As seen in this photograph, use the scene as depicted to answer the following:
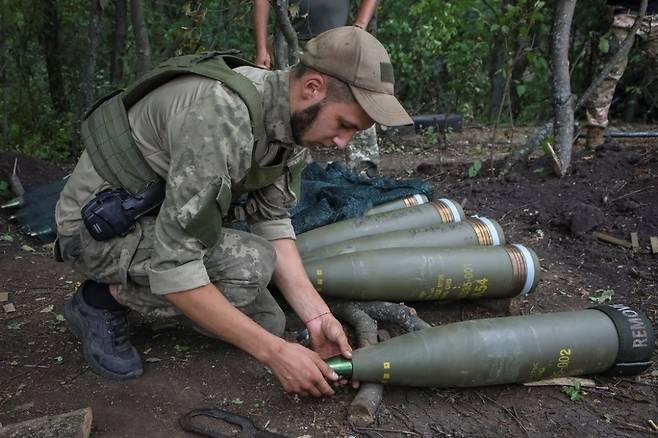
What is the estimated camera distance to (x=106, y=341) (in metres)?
2.52

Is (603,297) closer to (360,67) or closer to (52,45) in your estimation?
(360,67)

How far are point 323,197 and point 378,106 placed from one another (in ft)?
6.65

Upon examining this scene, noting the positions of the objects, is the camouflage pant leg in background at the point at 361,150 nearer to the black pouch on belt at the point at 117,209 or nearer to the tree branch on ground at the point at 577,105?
the tree branch on ground at the point at 577,105

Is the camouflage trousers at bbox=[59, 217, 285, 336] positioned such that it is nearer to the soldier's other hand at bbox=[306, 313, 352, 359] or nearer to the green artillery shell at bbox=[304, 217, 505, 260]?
the soldier's other hand at bbox=[306, 313, 352, 359]

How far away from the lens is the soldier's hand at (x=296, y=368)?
202cm

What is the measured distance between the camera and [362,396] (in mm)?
2299

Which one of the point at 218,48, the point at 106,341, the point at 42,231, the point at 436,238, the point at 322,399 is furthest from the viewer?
the point at 218,48

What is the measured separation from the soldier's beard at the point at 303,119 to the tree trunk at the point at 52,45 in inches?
262

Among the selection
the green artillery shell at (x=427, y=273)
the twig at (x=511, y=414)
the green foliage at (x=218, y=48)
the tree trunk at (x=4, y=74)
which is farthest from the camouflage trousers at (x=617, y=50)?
the tree trunk at (x=4, y=74)

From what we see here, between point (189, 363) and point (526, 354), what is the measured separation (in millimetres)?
1397

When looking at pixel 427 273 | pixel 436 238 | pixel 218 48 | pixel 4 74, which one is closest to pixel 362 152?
pixel 436 238

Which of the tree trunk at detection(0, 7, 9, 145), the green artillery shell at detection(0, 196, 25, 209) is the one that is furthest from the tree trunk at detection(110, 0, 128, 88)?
the green artillery shell at detection(0, 196, 25, 209)

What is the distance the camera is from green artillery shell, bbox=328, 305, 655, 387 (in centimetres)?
234

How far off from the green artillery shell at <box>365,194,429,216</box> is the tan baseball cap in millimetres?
1852
